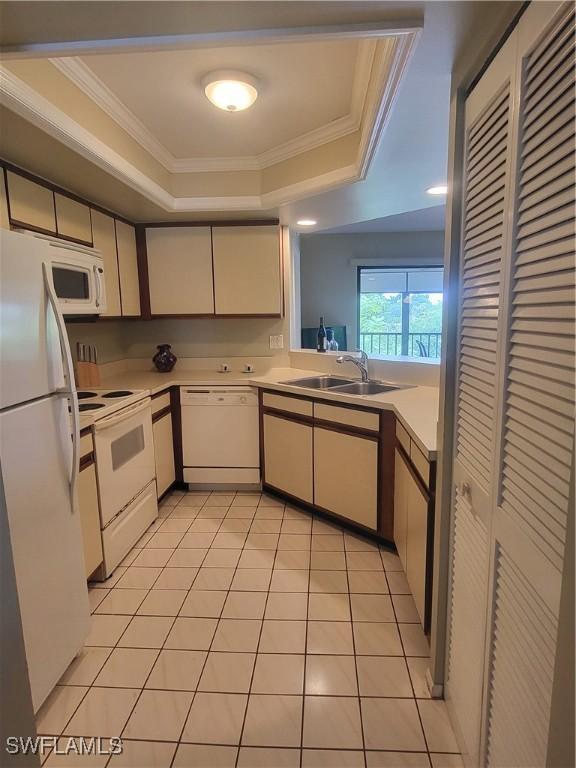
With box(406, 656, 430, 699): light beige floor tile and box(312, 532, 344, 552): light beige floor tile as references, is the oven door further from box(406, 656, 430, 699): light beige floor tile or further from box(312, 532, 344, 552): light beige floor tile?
box(406, 656, 430, 699): light beige floor tile

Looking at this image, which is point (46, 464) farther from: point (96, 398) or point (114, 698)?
point (96, 398)

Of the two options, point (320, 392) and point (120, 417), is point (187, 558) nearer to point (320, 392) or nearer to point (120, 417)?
point (120, 417)

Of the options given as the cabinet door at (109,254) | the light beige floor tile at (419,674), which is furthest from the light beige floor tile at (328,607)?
the cabinet door at (109,254)

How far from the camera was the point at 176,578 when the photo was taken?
220 centimetres

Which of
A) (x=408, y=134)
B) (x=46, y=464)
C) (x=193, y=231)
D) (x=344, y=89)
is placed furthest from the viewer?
(x=193, y=231)

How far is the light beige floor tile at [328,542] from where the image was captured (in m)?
2.44

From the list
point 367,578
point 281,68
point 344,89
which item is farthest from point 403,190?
point 367,578

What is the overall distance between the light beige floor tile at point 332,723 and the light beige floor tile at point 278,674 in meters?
0.09

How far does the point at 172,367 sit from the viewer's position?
3566 millimetres

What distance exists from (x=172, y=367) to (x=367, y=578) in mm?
2332

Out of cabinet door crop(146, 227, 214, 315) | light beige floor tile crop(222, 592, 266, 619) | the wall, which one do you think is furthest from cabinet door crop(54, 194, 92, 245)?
the wall

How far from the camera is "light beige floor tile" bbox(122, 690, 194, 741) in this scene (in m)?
1.37

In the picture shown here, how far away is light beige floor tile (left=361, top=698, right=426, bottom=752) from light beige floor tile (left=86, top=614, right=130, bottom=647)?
3.60 feet

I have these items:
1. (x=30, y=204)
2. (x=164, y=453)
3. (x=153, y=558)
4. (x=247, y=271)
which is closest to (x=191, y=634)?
(x=153, y=558)
